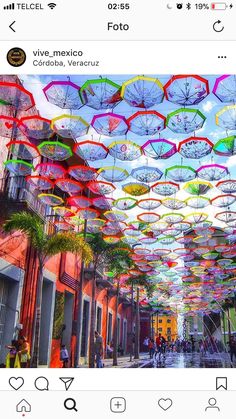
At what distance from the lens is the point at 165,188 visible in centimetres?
1129

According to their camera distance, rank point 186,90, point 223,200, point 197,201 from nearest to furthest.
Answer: point 186,90
point 223,200
point 197,201

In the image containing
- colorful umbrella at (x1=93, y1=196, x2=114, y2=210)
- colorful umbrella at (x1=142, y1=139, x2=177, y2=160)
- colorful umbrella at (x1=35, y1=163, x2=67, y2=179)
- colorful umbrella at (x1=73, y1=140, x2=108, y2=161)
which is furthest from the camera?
colorful umbrella at (x1=93, y1=196, x2=114, y2=210)

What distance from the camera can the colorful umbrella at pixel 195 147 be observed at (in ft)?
28.4

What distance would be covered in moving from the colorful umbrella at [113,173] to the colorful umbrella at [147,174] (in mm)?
267

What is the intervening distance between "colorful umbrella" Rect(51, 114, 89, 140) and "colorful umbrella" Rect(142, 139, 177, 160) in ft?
4.93

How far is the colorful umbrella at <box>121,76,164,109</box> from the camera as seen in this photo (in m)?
6.61

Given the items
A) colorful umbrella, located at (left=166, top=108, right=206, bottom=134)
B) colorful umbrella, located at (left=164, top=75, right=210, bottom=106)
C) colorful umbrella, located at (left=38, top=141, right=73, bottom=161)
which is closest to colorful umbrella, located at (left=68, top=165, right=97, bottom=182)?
colorful umbrella, located at (left=38, top=141, right=73, bottom=161)

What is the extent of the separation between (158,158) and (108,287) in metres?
20.8
